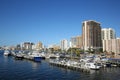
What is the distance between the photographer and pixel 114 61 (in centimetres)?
12425

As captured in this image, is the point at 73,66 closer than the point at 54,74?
No

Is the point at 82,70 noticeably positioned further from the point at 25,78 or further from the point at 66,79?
the point at 25,78

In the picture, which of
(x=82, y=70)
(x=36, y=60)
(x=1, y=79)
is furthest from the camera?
(x=36, y=60)

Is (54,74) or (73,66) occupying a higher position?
(73,66)

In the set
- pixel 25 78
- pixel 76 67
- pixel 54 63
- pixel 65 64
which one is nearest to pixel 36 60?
pixel 54 63

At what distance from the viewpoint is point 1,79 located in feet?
221

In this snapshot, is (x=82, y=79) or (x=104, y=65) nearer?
(x=82, y=79)

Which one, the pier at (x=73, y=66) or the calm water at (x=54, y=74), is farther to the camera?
the pier at (x=73, y=66)

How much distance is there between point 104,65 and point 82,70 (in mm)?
25282

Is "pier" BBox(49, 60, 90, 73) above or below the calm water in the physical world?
above

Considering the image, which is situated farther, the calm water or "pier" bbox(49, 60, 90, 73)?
"pier" bbox(49, 60, 90, 73)

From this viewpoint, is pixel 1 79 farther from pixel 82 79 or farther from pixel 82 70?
pixel 82 70

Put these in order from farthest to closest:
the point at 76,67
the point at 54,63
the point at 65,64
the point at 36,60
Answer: the point at 36,60
the point at 54,63
the point at 65,64
the point at 76,67

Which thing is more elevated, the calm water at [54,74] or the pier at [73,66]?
the pier at [73,66]
